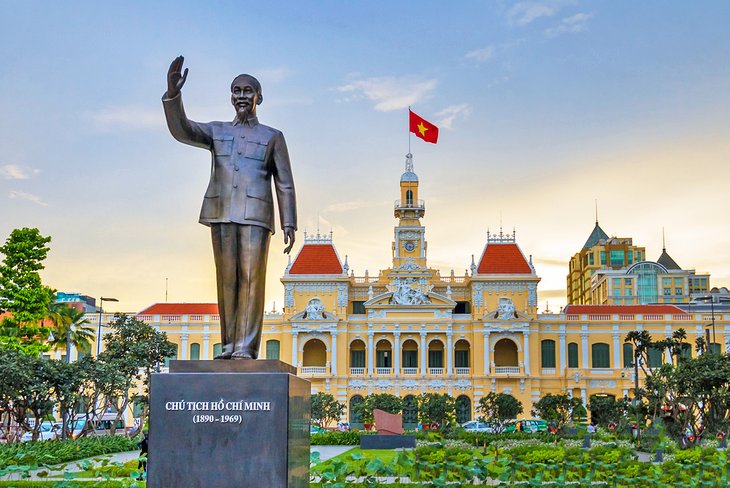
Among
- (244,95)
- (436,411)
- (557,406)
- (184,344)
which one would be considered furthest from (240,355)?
(184,344)

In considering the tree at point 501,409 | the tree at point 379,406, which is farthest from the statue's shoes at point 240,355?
the tree at point 379,406

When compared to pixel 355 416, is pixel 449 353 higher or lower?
higher

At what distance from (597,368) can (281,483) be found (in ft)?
170

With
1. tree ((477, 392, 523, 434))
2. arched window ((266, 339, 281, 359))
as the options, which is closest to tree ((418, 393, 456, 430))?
tree ((477, 392, 523, 434))

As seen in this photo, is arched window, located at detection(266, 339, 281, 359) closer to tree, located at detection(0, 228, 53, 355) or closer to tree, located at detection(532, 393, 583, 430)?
tree, located at detection(532, 393, 583, 430)

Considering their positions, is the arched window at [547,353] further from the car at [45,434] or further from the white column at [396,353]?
the car at [45,434]

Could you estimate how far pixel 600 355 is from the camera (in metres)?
56.7

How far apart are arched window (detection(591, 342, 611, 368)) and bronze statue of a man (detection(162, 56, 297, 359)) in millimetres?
51294

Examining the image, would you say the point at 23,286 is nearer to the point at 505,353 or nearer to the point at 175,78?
the point at 175,78

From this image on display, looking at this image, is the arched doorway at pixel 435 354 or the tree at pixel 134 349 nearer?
the tree at pixel 134 349

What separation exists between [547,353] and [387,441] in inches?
1091

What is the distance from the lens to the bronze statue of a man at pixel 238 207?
330 inches

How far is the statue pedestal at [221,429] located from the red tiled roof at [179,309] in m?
53.4

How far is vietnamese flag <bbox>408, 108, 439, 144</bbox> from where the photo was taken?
172 ft
